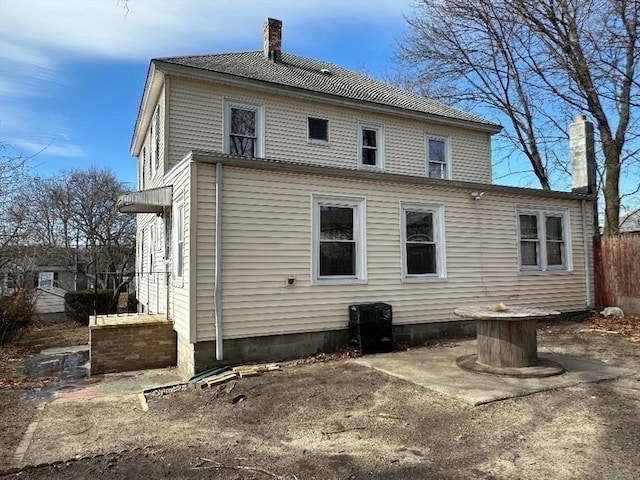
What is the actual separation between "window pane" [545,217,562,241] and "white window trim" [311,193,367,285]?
17.9ft

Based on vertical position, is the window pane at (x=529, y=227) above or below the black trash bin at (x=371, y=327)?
above

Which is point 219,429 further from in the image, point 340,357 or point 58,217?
point 58,217

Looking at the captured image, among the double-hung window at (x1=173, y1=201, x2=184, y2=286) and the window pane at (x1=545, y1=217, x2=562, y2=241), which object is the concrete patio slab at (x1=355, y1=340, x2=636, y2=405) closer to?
the double-hung window at (x1=173, y1=201, x2=184, y2=286)

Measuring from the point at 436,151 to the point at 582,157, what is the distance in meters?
4.19

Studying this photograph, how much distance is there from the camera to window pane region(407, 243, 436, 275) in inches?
354

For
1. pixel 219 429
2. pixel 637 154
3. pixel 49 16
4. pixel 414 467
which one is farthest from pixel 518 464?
pixel 637 154

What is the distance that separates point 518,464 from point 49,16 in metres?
6.25

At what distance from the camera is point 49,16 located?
15.6 feet

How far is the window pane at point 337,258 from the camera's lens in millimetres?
8117

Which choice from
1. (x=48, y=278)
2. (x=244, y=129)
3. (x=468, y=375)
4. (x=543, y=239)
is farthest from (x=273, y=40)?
(x=48, y=278)

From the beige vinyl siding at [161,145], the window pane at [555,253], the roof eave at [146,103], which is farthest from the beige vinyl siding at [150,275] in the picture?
the window pane at [555,253]

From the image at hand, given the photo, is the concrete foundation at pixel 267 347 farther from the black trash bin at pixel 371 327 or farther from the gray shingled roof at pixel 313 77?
the gray shingled roof at pixel 313 77

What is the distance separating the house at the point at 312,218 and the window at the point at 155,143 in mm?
177

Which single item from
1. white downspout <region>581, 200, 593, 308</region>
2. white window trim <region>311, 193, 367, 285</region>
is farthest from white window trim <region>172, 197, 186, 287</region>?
white downspout <region>581, 200, 593, 308</region>
